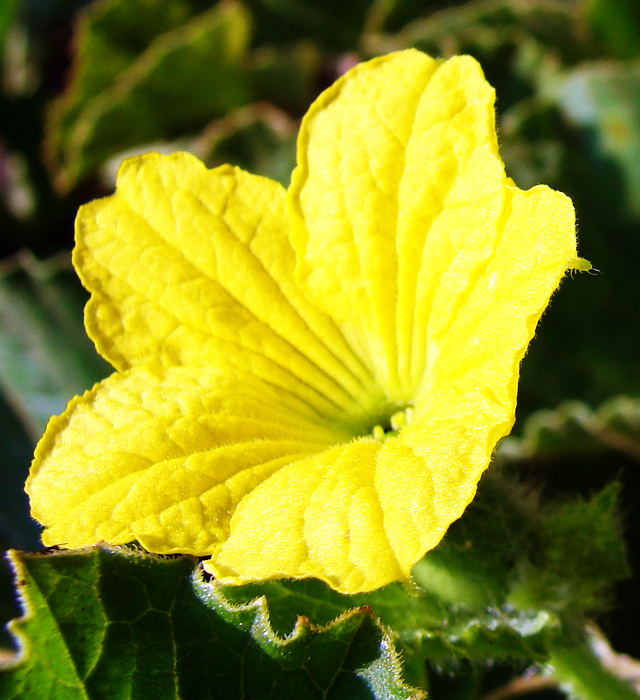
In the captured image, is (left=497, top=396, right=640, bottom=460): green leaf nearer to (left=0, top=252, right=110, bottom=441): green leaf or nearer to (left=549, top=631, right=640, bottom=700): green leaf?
(left=549, top=631, right=640, bottom=700): green leaf

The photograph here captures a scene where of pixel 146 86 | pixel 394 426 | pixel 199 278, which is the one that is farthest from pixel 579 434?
pixel 146 86

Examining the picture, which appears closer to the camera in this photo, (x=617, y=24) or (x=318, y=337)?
(x=318, y=337)

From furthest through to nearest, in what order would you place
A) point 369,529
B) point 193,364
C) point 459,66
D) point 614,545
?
point 614,545 < point 193,364 < point 459,66 < point 369,529

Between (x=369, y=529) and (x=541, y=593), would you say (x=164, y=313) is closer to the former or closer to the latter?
(x=369, y=529)

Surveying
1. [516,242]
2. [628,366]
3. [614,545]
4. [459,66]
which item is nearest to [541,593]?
[614,545]

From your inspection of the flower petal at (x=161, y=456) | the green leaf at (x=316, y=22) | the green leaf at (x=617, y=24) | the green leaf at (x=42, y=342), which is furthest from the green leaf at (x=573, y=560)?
the green leaf at (x=316, y=22)

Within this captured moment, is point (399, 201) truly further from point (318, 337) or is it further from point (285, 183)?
point (285, 183)

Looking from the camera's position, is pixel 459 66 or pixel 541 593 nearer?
pixel 459 66
